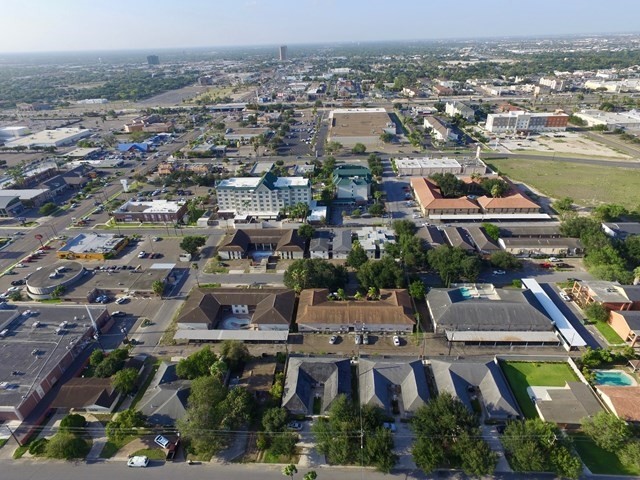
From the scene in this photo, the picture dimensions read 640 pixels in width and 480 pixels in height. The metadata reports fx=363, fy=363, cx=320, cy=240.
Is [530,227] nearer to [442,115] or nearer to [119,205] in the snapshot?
[119,205]

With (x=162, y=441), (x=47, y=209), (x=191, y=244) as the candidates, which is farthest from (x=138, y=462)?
(x=47, y=209)

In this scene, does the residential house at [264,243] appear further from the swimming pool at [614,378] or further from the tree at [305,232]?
the swimming pool at [614,378]

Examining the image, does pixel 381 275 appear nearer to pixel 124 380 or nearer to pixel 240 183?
pixel 124 380

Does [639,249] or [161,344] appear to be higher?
[639,249]

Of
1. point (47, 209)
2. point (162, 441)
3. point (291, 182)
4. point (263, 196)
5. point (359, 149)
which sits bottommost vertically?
point (162, 441)

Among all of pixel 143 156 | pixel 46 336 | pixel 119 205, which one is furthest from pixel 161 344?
pixel 143 156

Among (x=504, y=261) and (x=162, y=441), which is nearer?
(x=162, y=441)
